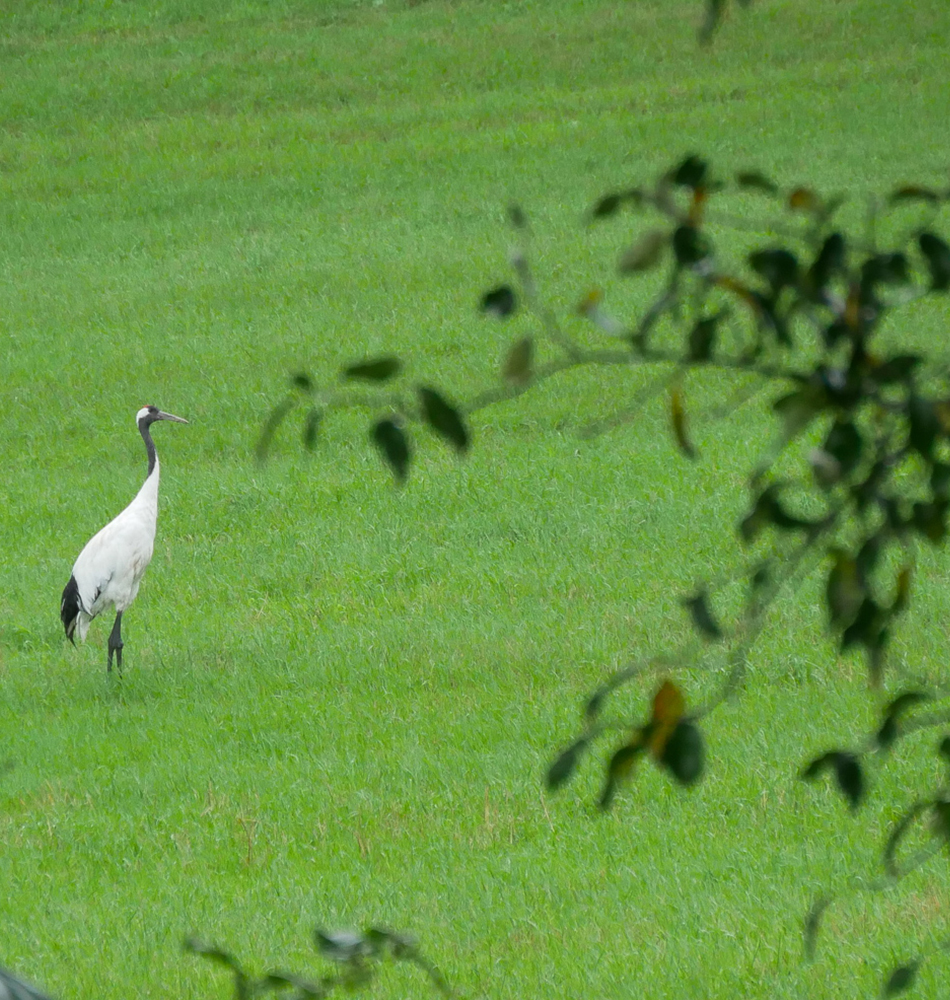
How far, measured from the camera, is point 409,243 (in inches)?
930

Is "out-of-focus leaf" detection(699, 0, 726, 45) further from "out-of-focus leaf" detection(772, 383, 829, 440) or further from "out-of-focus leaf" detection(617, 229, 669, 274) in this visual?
"out-of-focus leaf" detection(772, 383, 829, 440)

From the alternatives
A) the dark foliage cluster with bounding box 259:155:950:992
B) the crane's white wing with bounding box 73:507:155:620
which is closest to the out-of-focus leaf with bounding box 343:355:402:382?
the dark foliage cluster with bounding box 259:155:950:992

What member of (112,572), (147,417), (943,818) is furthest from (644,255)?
(147,417)

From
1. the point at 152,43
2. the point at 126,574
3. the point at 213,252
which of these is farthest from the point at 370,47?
the point at 126,574

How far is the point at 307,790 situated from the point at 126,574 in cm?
353

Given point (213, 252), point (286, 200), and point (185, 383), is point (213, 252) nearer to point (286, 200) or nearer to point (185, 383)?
point (286, 200)

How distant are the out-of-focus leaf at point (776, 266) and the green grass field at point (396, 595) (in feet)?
5.80

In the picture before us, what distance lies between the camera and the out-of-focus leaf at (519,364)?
Result: 5.12 feet

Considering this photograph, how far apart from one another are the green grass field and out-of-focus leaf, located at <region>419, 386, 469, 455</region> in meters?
1.78

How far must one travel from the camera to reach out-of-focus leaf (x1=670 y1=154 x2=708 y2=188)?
5.31 ft

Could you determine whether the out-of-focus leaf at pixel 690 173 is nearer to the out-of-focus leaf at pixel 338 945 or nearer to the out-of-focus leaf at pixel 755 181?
the out-of-focus leaf at pixel 755 181

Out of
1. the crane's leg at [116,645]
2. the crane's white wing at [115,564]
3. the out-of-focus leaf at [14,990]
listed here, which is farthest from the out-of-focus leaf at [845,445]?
the crane's white wing at [115,564]

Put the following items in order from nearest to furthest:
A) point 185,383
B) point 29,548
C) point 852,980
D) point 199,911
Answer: point 852,980 → point 199,911 → point 29,548 → point 185,383

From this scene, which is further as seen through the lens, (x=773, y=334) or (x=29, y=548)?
(x=29, y=548)
